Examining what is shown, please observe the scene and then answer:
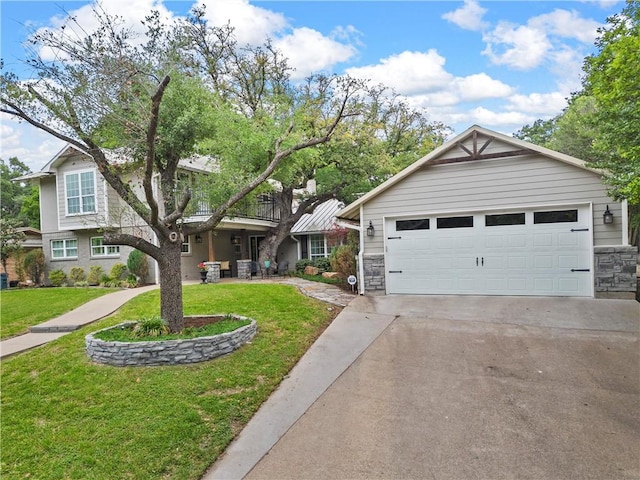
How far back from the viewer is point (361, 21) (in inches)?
410

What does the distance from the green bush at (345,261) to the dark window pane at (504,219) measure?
4277mm

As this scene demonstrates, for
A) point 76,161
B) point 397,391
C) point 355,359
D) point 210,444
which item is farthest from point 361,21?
point 76,161

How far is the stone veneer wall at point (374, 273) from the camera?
10.8 meters

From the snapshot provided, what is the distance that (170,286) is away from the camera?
655 cm

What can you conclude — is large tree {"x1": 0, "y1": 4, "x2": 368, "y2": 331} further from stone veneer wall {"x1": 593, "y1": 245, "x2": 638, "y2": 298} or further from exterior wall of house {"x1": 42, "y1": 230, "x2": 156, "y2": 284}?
exterior wall of house {"x1": 42, "y1": 230, "x2": 156, "y2": 284}

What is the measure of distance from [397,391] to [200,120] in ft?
20.1

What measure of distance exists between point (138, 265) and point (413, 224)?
35.4ft

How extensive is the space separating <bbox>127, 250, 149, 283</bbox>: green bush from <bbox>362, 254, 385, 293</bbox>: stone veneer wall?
918 cm

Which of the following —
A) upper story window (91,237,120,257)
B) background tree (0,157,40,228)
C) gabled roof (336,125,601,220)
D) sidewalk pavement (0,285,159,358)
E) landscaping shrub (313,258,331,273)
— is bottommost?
sidewalk pavement (0,285,159,358)

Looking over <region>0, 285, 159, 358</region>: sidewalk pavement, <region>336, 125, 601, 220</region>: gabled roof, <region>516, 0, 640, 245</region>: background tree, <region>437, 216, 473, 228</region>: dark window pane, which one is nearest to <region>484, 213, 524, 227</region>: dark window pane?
<region>437, 216, 473, 228</region>: dark window pane

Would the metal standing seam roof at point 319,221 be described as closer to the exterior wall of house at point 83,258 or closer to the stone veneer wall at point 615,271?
the exterior wall of house at point 83,258

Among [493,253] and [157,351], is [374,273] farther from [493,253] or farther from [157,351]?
[157,351]

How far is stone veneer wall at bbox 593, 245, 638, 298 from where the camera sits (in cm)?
860

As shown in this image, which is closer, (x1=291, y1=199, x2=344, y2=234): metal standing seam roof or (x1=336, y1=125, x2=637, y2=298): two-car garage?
(x1=336, y1=125, x2=637, y2=298): two-car garage
